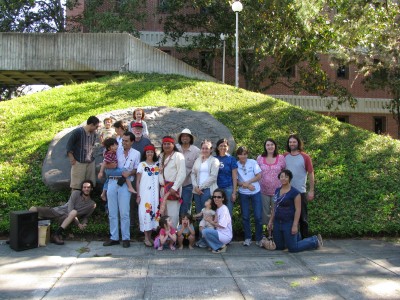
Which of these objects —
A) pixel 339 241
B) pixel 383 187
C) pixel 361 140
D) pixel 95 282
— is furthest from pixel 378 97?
pixel 95 282

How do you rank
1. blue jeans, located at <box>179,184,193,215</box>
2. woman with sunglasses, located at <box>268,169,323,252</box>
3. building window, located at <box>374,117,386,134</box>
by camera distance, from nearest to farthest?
woman with sunglasses, located at <box>268,169,323,252</box> → blue jeans, located at <box>179,184,193,215</box> → building window, located at <box>374,117,386,134</box>

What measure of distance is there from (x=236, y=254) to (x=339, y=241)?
212cm

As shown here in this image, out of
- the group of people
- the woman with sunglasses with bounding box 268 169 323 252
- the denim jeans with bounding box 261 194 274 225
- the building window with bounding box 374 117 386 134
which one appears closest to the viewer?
the woman with sunglasses with bounding box 268 169 323 252

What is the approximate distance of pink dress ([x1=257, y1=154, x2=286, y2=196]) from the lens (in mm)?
7512

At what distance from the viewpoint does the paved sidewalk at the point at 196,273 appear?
5035mm

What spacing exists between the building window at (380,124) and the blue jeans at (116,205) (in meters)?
24.8

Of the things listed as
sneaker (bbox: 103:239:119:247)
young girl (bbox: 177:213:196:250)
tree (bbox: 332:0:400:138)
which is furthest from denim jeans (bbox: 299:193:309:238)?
tree (bbox: 332:0:400:138)

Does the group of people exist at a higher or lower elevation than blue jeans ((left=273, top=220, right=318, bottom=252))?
higher

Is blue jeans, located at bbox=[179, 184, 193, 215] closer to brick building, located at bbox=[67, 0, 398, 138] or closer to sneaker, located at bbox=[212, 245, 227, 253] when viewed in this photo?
sneaker, located at bbox=[212, 245, 227, 253]

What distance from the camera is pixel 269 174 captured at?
7.54 m

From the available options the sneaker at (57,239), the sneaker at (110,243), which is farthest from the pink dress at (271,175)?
the sneaker at (57,239)

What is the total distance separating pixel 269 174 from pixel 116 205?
8.44ft

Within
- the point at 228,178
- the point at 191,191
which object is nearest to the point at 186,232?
the point at 191,191

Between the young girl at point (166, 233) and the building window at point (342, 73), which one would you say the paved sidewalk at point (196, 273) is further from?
the building window at point (342, 73)
